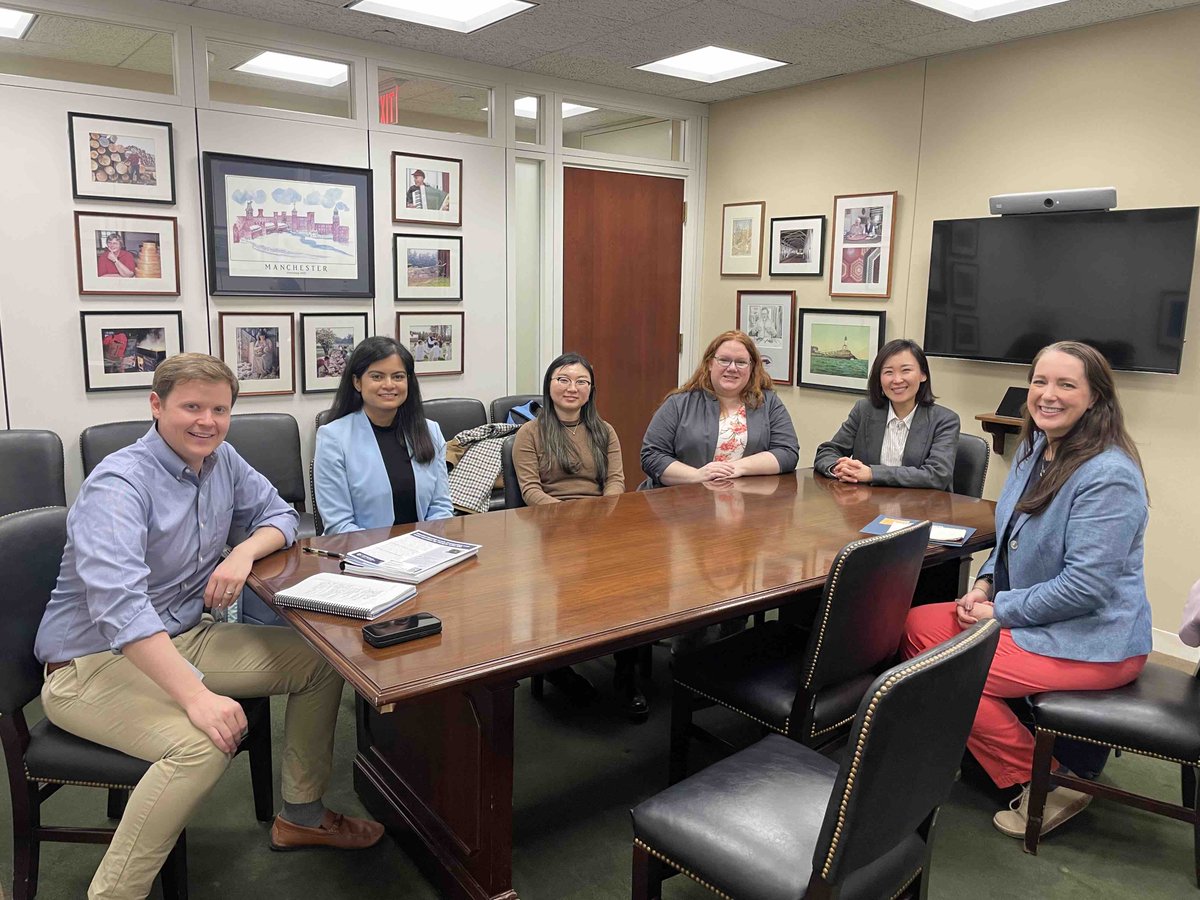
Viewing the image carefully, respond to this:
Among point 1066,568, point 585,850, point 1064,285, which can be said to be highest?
point 1064,285

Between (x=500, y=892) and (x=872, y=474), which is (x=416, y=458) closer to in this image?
(x=500, y=892)

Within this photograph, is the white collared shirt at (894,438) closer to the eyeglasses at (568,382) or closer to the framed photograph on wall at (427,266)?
the eyeglasses at (568,382)

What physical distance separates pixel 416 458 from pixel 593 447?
0.73 meters

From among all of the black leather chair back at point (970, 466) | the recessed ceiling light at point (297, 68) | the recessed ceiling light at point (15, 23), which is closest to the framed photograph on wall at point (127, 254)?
the recessed ceiling light at point (15, 23)

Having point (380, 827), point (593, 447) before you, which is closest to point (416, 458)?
point (593, 447)

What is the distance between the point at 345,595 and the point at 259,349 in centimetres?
252

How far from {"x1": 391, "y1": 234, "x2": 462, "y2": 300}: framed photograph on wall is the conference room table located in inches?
80.2

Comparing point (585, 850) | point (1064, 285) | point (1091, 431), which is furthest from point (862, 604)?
point (1064, 285)

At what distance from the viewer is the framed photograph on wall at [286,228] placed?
3.91m

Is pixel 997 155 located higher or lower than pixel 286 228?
higher

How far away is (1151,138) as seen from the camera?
3.60 meters

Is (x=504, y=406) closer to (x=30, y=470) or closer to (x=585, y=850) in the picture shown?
(x=30, y=470)

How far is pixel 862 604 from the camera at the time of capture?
80.1 inches

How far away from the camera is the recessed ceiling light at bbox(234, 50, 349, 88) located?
4039 millimetres
